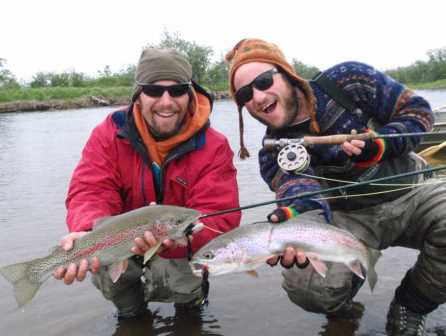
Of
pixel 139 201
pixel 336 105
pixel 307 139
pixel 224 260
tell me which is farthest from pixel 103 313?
pixel 336 105

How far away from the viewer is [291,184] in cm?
335

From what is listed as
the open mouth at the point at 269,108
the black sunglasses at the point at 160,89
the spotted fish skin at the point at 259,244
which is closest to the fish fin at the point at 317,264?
the spotted fish skin at the point at 259,244

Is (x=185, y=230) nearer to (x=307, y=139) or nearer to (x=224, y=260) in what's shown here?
(x=224, y=260)

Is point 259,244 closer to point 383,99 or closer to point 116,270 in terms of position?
point 116,270

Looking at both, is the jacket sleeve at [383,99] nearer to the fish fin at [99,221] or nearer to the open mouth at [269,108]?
the open mouth at [269,108]

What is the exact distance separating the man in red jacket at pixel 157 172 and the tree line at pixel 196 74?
51.4 meters

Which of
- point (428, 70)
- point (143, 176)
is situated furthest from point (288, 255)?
point (428, 70)

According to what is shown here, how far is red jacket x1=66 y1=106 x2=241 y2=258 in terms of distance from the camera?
3674mm

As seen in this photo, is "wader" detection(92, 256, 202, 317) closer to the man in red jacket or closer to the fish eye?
the man in red jacket

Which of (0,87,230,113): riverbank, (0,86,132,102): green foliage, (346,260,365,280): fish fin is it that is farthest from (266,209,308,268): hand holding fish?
(0,86,132,102): green foliage

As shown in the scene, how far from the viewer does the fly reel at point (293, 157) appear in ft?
10.1

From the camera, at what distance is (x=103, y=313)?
3875 mm

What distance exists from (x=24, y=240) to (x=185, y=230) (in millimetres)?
3235

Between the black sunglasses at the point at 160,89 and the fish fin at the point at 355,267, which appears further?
the black sunglasses at the point at 160,89
